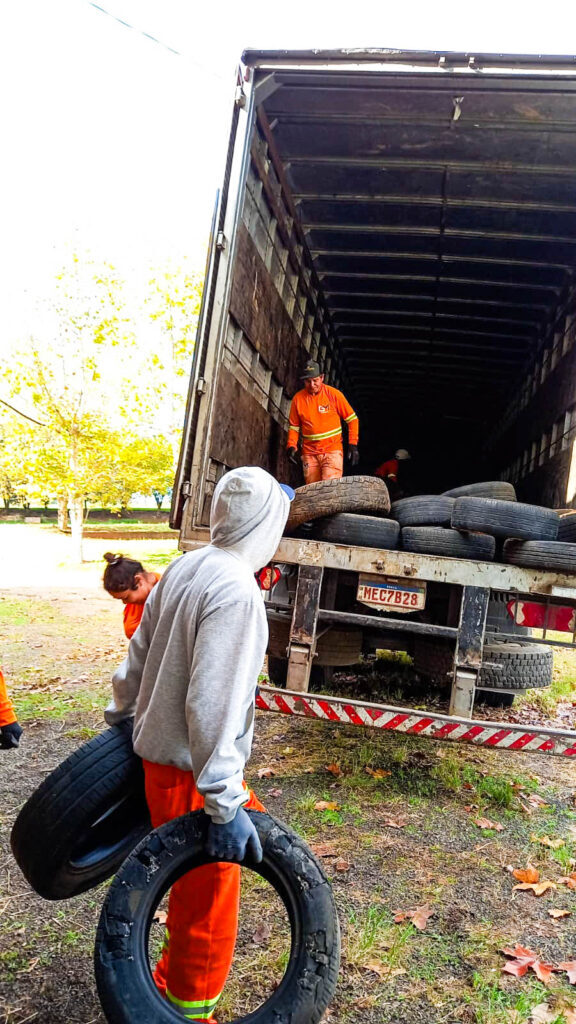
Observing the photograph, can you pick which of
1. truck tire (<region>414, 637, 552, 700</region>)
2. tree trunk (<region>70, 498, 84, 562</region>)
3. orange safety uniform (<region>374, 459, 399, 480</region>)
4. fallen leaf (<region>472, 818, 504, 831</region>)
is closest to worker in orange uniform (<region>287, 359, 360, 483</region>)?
truck tire (<region>414, 637, 552, 700</region>)

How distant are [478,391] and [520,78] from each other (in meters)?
7.48

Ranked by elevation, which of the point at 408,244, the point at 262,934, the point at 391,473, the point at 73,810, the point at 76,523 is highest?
the point at 408,244

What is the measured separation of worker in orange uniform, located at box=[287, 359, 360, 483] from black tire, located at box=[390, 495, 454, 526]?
2985 mm

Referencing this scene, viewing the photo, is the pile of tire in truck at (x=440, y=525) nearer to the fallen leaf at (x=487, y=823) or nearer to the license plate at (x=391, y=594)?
the license plate at (x=391, y=594)

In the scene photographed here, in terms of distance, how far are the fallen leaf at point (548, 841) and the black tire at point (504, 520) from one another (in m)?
1.59

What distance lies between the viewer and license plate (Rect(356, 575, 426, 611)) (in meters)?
3.84

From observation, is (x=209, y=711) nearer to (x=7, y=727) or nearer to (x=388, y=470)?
(x=7, y=727)

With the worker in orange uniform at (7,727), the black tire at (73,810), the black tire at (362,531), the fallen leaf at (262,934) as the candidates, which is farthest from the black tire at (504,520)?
the worker in orange uniform at (7,727)

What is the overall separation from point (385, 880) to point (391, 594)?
1405 mm

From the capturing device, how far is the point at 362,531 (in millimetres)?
3973

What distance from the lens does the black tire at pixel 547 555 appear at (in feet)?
11.8

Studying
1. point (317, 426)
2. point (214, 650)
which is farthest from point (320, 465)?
point (214, 650)

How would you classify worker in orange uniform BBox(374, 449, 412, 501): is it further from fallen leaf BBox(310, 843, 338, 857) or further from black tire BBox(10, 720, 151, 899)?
black tire BBox(10, 720, 151, 899)

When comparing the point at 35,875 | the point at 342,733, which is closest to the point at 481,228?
the point at 342,733
